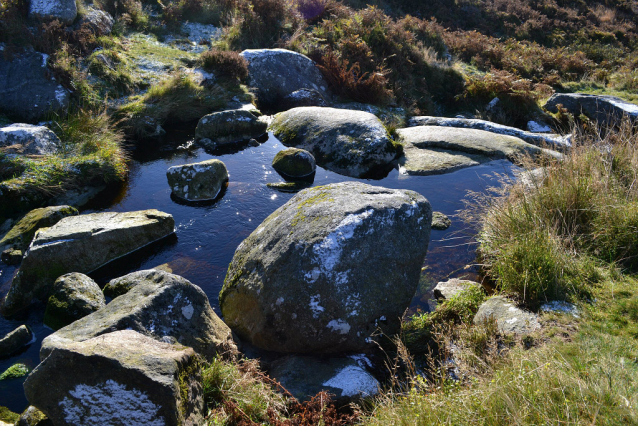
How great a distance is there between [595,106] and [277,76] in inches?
433

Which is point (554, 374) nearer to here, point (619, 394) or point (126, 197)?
point (619, 394)

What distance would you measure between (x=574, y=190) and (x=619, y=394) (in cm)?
403

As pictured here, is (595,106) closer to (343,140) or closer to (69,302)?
(343,140)

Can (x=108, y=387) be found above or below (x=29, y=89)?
below

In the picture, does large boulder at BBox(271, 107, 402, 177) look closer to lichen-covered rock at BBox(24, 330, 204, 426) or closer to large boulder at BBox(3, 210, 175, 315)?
large boulder at BBox(3, 210, 175, 315)

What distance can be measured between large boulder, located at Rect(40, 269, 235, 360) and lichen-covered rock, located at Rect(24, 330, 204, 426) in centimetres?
73

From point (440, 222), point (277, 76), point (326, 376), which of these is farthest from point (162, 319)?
point (277, 76)

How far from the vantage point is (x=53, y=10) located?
42.8ft

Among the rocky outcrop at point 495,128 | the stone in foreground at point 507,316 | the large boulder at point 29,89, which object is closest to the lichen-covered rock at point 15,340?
the stone in foreground at point 507,316

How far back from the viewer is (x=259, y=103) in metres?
14.1

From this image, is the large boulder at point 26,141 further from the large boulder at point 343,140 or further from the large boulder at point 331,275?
the large boulder at point 331,275

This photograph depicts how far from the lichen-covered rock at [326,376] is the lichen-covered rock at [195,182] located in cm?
492

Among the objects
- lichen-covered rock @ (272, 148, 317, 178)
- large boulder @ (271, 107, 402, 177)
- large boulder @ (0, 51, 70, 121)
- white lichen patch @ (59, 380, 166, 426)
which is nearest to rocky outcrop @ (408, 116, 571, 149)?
large boulder @ (271, 107, 402, 177)

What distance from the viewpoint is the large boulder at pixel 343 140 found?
9805mm
